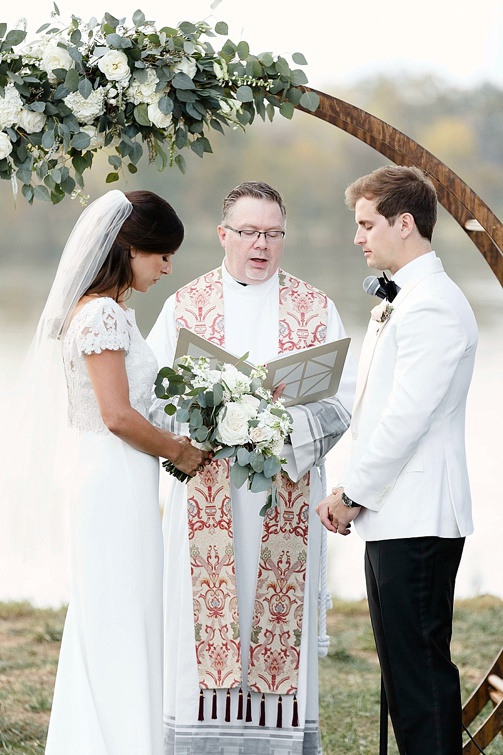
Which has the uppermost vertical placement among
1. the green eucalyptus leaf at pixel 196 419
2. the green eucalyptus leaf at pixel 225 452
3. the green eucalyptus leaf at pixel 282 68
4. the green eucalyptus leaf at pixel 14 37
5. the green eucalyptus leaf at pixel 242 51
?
the green eucalyptus leaf at pixel 242 51

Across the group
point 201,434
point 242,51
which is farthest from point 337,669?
point 242,51

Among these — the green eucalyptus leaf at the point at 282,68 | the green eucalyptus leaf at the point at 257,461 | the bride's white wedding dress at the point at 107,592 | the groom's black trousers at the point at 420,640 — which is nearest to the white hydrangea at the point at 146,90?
the green eucalyptus leaf at the point at 282,68

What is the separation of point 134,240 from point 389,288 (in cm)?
80

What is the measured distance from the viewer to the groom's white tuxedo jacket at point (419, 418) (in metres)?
3.01

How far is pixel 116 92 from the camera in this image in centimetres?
320

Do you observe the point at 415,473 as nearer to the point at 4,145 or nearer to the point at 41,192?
the point at 41,192

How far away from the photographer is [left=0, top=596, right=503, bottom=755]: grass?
4.84 meters

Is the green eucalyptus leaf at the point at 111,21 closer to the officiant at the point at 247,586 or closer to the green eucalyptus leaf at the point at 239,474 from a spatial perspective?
the officiant at the point at 247,586

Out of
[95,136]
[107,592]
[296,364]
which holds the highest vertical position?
[95,136]

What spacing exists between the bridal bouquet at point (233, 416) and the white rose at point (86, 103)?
0.81m

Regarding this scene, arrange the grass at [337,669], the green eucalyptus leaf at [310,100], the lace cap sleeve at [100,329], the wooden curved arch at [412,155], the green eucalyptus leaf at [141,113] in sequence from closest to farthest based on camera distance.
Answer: the lace cap sleeve at [100,329] < the green eucalyptus leaf at [141,113] < the green eucalyptus leaf at [310,100] < the wooden curved arch at [412,155] < the grass at [337,669]

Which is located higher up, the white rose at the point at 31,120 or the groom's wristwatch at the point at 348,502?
the white rose at the point at 31,120

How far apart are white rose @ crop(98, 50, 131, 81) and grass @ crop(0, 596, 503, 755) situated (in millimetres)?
2886

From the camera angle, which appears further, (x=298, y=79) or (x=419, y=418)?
(x=298, y=79)
